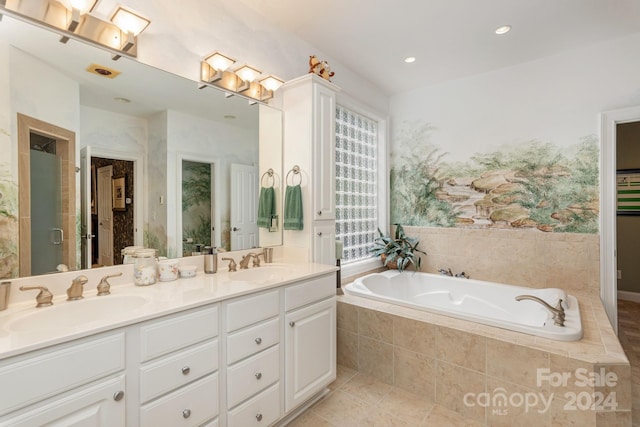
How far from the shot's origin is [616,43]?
262 centimetres

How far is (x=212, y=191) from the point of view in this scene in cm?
206

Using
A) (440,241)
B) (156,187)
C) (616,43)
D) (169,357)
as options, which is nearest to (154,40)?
(156,187)

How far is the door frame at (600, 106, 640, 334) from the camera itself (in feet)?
8.70

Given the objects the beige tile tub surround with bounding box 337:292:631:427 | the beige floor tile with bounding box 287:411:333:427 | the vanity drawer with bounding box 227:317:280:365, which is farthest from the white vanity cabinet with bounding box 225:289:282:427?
the beige tile tub surround with bounding box 337:292:631:427

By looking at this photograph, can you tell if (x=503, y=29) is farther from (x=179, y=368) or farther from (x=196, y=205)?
(x=179, y=368)

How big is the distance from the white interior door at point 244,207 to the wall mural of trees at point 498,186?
207 centimetres

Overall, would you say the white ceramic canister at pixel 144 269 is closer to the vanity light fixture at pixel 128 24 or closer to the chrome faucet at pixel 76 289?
the chrome faucet at pixel 76 289

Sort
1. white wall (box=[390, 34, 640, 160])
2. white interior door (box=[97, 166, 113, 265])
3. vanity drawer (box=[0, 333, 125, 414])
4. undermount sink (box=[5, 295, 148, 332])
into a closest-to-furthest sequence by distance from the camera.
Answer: vanity drawer (box=[0, 333, 125, 414])
undermount sink (box=[5, 295, 148, 332])
white interior door (box=[97, 166, 113, 265])
white wall (box=[390, 34, 640, 160])

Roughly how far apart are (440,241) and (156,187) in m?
2.92

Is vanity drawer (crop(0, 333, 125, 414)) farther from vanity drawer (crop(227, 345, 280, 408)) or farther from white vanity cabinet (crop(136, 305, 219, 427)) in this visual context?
vanity drawer (crop(227, 345, 280, 408))

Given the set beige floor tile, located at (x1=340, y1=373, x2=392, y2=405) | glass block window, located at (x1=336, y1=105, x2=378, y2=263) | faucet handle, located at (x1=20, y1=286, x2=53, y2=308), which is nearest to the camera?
faucet handle, located at (x1=20, y1=286, x2=53, y2=308)

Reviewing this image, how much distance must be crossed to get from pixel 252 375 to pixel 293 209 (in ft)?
3.95

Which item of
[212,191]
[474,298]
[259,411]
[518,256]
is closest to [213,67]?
[212,191]

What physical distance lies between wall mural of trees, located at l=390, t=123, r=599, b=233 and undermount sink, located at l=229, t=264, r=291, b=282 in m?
2.10
